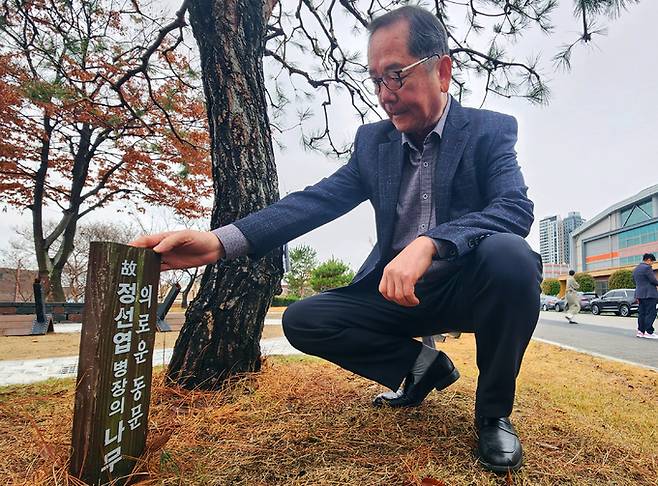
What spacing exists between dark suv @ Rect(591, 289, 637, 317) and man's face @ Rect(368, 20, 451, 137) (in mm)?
16701

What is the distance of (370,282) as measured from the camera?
1.44 m

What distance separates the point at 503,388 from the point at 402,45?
103 cm

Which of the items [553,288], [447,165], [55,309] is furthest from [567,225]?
[447,165]

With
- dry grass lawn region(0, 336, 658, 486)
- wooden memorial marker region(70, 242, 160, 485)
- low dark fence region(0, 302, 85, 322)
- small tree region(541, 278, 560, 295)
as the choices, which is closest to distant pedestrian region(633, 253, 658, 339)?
dry grass lawn region(0, 336, 658, 486)

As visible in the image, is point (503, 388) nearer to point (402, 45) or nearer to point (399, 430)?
point (399, 430)

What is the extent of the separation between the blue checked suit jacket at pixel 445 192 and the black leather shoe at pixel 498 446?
517mm

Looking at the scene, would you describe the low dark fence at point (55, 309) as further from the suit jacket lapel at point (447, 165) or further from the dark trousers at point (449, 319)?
the suit jacket lapel at point (447, 165)

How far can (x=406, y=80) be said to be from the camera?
4.16ft

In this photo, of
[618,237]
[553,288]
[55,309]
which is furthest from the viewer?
[553,288]

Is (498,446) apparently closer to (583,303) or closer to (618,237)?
(583,303)

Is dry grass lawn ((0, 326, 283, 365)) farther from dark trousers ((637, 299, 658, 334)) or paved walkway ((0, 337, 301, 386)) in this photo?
dark trousers ((637, 299, 658, 334))

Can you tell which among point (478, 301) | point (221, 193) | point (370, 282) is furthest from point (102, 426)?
point (221, 193)

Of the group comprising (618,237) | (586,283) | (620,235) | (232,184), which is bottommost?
(586,283)

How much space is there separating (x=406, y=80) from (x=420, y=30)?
15 cm
